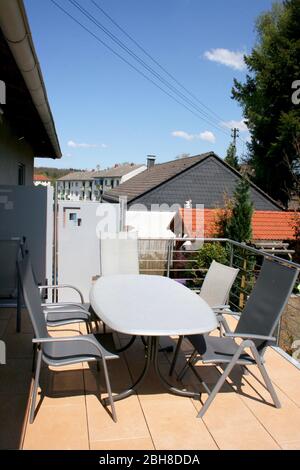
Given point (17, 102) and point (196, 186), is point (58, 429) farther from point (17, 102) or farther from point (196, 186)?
point (196, 186)

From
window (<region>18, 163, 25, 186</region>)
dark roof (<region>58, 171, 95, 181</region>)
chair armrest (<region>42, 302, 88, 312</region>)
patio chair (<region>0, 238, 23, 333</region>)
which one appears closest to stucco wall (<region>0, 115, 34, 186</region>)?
window (<region>18, 163, 25, 186</region>)

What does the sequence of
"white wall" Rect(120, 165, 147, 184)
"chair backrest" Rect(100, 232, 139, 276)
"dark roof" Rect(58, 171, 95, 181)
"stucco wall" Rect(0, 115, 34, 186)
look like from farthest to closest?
"dark roof" Rect(58, 171, 95, 181), "white wall" Rect(120, 165, 147, 184), "stucco wall" Rect(0, 115, 34, 186), "chair backrest" Rect(100, 232, 139, 276)

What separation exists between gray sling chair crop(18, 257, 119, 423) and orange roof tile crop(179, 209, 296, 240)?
1065 centimetres

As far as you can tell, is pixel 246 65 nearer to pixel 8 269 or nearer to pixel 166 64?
pixel 166 64

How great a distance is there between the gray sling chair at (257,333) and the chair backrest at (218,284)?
0.29 meters

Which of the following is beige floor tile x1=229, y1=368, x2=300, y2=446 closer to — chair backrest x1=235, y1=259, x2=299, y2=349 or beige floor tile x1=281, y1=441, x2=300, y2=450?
beige floor tile x1=281, y1=441, x2=300, y2=450

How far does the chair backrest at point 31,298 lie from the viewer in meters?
2.51

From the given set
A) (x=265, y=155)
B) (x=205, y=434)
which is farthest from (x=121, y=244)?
(x=265, y=155)

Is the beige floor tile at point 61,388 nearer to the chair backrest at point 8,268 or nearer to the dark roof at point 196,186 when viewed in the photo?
the chair backrest at point 8,268

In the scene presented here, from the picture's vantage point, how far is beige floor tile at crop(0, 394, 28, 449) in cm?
230

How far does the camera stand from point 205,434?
2473 mm

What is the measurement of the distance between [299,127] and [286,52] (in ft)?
12.7

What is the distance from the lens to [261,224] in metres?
15.7

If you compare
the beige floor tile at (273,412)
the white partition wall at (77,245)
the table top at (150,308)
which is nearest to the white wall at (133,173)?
Answer: the white partition wall at (77,245)
